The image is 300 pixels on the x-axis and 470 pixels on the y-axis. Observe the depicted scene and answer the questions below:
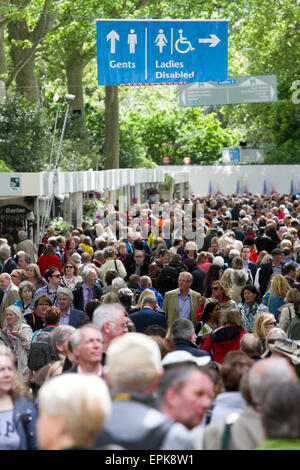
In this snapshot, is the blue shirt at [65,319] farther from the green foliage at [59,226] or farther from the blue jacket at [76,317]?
the green foliage at [59,226]

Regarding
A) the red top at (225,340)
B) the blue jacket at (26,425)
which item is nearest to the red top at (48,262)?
the red top at (225,340)

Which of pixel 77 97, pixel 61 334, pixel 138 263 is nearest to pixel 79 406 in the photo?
pixel 61 334

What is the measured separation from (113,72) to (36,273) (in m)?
9.54

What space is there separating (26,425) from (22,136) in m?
24.5

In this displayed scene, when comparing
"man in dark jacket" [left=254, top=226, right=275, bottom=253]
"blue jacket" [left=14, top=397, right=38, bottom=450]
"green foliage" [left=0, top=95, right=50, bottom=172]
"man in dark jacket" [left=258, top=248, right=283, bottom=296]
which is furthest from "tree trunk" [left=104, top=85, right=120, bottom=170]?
"blue jacket" [left=14, top=397, right=38, bottom=450]

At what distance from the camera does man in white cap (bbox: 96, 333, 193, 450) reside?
161 inches

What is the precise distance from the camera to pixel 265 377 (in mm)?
4602

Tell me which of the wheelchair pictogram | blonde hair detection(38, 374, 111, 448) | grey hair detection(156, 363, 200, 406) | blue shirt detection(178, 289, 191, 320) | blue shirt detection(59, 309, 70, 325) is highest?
the wheelchair pictogram

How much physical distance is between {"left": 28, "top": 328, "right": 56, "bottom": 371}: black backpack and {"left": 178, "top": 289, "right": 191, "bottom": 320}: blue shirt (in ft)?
10.5

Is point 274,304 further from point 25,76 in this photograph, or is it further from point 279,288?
point 25,76

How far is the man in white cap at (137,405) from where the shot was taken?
4.08 m

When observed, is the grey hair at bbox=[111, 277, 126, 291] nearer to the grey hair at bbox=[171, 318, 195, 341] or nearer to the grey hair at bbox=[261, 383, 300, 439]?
the grey hair at bbox=[171, 318, 195, 341]

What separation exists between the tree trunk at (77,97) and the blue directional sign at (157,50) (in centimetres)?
1544
